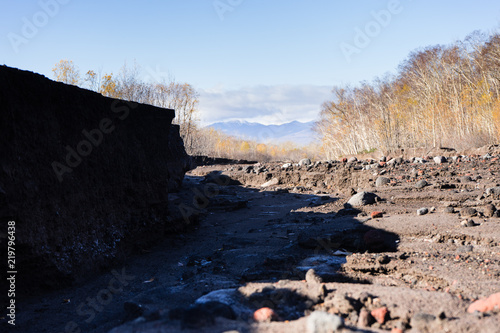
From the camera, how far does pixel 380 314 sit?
6.04 ft

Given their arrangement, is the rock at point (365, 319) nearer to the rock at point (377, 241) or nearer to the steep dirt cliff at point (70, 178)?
the rock at point (377, 241)

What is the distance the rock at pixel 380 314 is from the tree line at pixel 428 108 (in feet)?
42.8

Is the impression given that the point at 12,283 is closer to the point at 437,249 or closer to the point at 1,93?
the point at 1,93

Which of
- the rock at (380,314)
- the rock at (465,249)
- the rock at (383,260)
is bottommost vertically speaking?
the rock at (383,260)

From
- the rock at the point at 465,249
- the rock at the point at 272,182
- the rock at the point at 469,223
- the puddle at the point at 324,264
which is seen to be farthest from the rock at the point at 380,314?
the rock at the point at 272,182

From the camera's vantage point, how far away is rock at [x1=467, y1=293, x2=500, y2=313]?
71.5 inches

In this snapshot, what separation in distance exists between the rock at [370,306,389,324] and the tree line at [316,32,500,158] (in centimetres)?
1306

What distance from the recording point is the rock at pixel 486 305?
1.82 m

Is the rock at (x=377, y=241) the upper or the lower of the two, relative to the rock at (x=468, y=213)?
lower

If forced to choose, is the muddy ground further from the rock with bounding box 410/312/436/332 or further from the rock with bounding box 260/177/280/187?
the rock with bounding box 260/177/280/187

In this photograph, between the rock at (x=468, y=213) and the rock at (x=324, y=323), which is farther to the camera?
the rock at (x=468, y=213)

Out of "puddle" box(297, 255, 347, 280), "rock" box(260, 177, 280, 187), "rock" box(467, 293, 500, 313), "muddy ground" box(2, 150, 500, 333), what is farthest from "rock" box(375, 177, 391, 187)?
"rock" box(467, 293, 500, 313)

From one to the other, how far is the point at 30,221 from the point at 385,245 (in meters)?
3.22

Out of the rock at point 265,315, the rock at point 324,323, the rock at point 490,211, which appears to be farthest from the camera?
the rock at point 490,211
